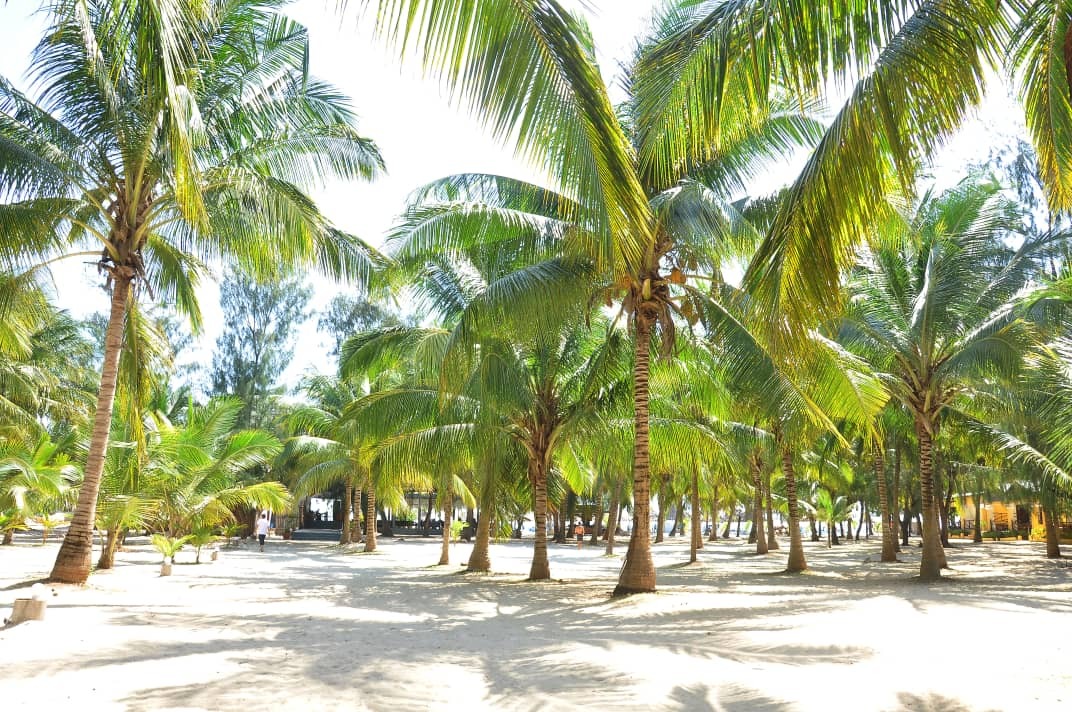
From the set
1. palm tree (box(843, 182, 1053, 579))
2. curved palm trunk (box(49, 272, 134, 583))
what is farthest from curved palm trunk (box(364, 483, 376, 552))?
palm tree (box(843, 182, 1053, 579))

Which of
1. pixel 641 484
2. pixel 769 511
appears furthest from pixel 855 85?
pixel 769 511

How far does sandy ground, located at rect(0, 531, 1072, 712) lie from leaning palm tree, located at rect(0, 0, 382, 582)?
341 cm

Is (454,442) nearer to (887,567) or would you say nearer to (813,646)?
(813,646)

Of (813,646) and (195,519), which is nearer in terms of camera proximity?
(813,646)

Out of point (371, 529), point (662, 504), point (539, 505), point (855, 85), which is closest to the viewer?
point (855, 85)

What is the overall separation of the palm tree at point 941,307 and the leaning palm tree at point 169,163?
382 inches

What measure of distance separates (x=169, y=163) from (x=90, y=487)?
4754 mm

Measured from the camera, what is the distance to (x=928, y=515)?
15328 millimetres

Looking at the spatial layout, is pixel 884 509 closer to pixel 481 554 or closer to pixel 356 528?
pixel 481 554

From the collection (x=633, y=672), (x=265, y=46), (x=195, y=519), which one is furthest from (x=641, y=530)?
(x=195, y=519)

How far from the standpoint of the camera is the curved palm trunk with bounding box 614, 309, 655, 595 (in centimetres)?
1227

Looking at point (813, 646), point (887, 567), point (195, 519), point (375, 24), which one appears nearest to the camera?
point (375, 24)

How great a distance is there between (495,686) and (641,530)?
6572mm

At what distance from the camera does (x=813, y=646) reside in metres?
7.13
